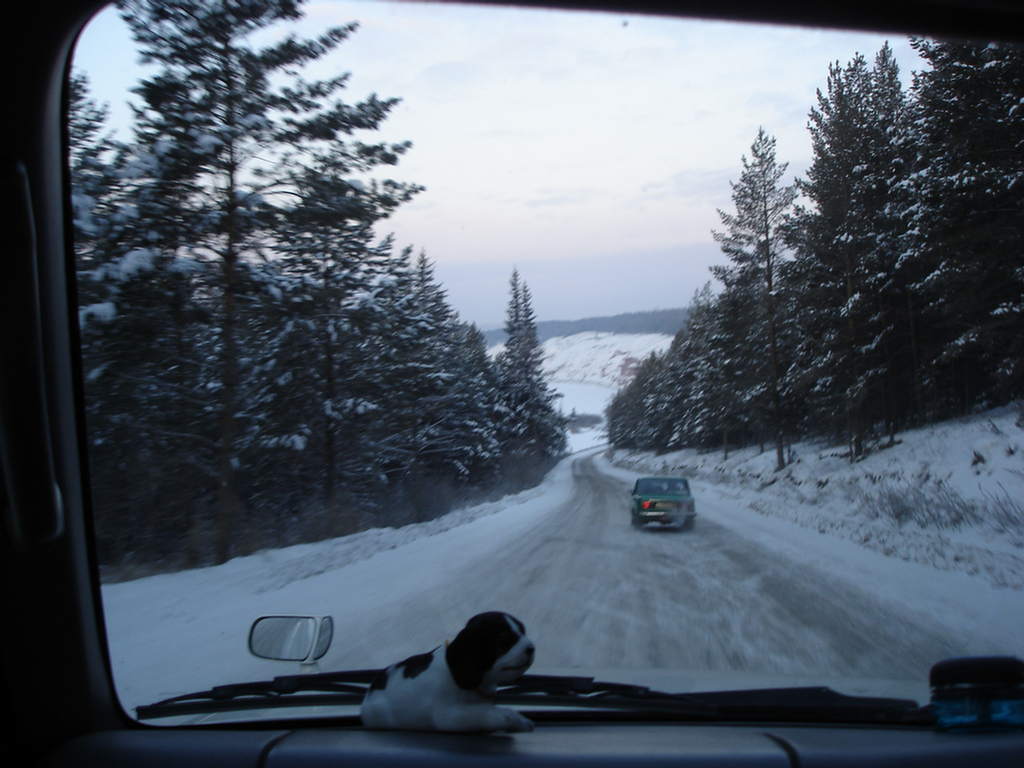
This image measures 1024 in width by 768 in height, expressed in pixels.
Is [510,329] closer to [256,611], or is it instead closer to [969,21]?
[256,611]

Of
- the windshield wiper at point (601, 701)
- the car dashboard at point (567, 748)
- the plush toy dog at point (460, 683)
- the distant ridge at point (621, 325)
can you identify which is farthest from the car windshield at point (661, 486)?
the plush toy dog at point (460, 683)

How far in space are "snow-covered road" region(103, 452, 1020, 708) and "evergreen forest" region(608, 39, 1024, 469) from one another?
2.87 meters

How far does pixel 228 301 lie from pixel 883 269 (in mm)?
11153

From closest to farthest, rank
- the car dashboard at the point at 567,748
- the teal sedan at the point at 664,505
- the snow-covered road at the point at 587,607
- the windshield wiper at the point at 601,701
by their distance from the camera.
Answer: the car dashboard at the point at 567,748 < the windshield wiper at the point at 601,701 < the snow-covered road at the point at 587,607 < the teal sedan at the point at 664,505

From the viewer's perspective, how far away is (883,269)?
11.9 metres

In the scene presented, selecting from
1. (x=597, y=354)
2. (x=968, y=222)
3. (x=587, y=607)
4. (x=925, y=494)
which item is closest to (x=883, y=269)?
(x=968, y=222)

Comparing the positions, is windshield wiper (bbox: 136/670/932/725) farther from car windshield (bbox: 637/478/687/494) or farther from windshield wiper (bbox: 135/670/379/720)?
car windshield (bbox: 637/478/687/494)

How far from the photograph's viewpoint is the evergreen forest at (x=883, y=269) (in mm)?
8672

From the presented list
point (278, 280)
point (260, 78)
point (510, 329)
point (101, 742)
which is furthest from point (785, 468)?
point (101, 742)

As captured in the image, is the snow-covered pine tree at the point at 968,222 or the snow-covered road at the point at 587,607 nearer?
the snow-covered road at the point at 587,607

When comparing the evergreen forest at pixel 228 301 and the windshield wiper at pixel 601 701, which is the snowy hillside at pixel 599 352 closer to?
the evergreen forest at pixel 228 301

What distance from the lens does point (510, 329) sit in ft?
31.4

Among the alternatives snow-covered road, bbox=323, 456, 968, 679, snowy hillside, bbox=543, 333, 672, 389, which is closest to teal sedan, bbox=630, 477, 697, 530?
snow-covered road, bbox=323, 456, 968, 679

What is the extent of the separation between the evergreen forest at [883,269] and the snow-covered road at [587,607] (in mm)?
2872
